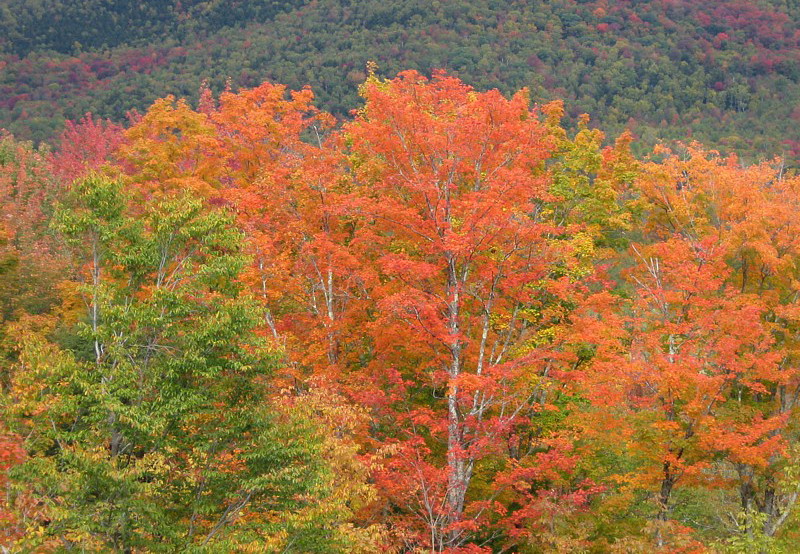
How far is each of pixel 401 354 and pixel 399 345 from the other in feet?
2.25

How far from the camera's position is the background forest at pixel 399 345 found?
1401cm

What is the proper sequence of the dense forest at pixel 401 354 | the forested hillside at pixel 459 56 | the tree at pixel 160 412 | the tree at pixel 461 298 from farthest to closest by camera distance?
the forested hillside at pixel 459 56
the tree at pixel 461 298
the dense forest at pixel 401 354
the tree at pixel 160 412

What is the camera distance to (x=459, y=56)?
11419 centimetres

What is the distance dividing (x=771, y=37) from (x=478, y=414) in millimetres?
126572

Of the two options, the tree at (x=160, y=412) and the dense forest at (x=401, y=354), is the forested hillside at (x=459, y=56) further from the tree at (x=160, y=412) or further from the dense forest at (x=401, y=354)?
the tree at (x=160, y=412)

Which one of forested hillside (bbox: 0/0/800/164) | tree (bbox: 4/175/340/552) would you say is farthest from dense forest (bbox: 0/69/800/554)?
forested hillside (bbox: 0/0/800/164)

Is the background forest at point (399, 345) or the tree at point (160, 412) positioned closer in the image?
the tree at point (160, 412)

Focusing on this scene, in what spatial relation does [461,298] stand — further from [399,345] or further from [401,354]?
[401,354]

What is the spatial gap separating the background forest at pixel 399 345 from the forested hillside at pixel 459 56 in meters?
65.9

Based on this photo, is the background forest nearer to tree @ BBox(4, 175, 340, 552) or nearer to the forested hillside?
tree @ BBox(4, 175, 340, 552)

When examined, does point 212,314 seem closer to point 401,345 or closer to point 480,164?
point 401,345

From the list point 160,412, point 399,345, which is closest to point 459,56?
point 399,345

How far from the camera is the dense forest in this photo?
1395 cm

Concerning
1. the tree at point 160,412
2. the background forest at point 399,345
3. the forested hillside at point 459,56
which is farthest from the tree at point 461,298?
the forested hillside at point 459,56
